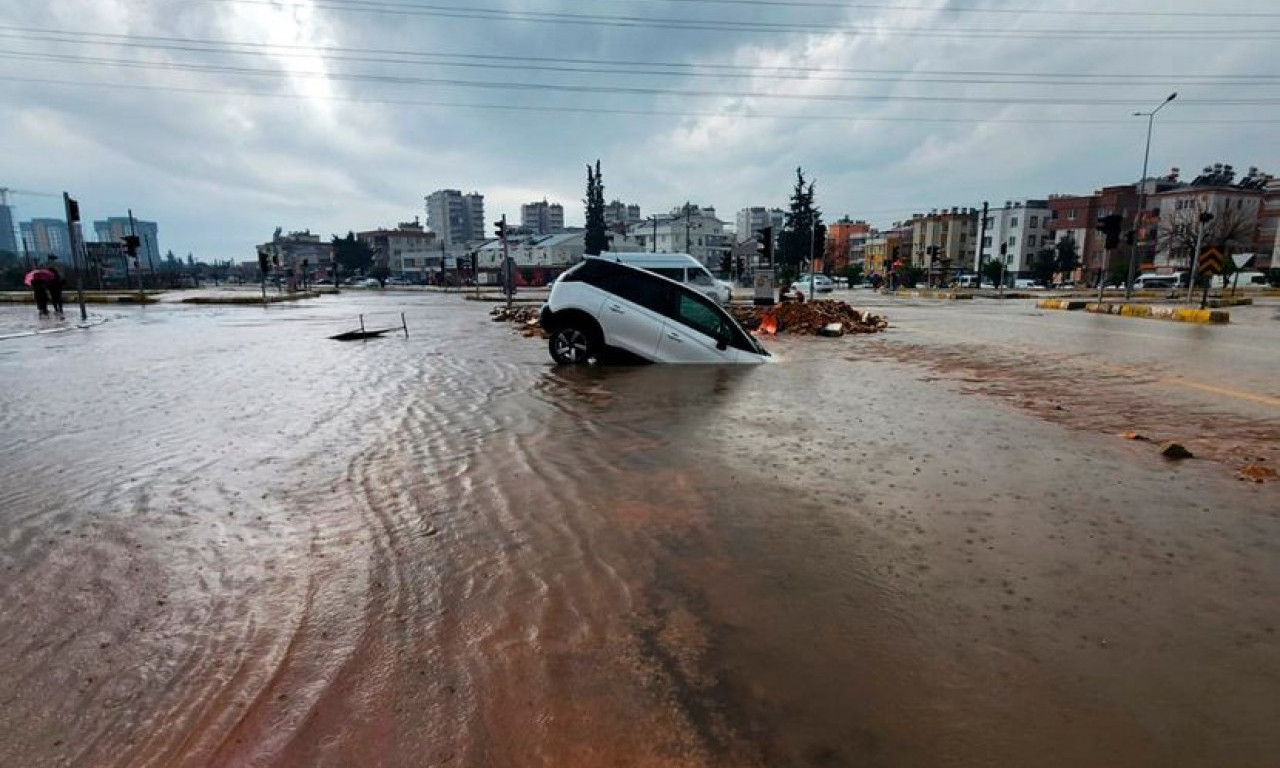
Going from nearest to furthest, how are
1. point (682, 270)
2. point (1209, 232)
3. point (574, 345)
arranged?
point (574, 345)
point (682, 270)
point (1209, 232)

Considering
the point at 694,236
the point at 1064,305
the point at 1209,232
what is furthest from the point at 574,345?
the point at 694,236

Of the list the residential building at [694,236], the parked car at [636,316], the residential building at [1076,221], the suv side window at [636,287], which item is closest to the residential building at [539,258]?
the residential building at [694,236]

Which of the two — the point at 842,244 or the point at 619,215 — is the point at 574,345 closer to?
the point at 842,244

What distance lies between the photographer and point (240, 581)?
348 centimetres

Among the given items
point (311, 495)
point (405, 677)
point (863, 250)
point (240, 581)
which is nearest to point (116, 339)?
point (311, 495)

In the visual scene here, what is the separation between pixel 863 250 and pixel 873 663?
445 feet

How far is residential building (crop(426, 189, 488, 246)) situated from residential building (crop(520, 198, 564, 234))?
13.7 m

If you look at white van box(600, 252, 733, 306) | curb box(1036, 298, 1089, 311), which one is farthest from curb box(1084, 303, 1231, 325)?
white van box(600, 252, 733, 306)

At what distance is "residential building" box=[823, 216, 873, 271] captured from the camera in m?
127

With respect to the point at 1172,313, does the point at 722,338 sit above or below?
above

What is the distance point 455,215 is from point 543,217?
2501 cm

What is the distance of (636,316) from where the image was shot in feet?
35.7

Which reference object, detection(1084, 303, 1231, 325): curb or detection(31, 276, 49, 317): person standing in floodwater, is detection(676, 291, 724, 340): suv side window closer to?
detection(1084, 303, 1231, 325): curb

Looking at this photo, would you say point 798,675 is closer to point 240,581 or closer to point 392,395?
point 240,581
